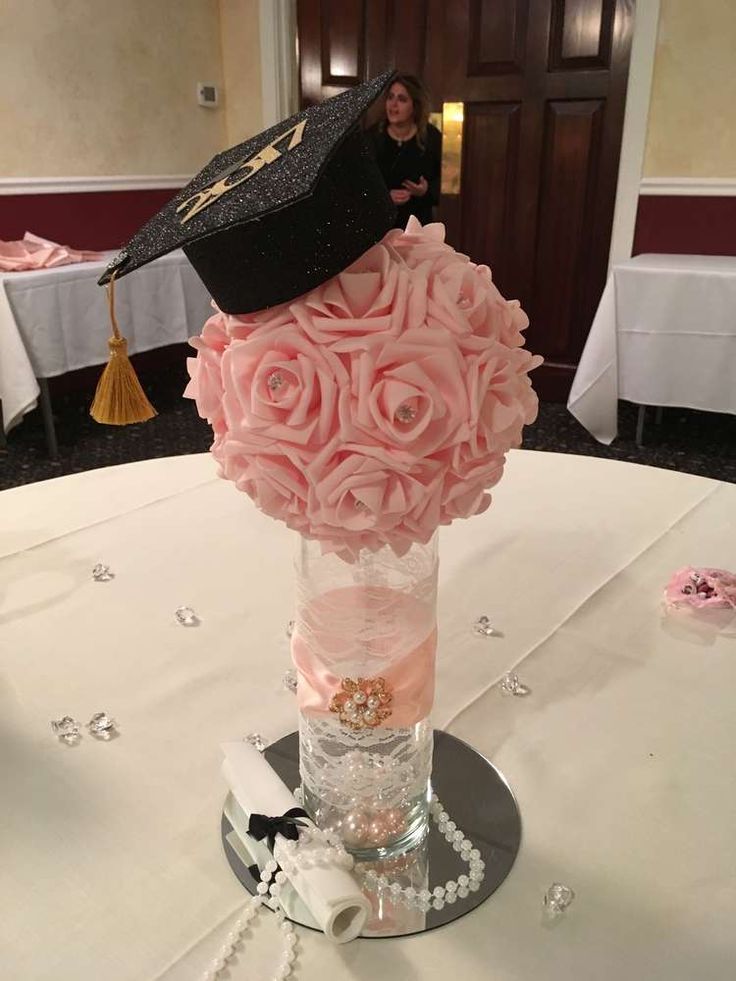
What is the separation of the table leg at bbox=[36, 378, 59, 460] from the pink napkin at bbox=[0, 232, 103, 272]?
0.41 meters

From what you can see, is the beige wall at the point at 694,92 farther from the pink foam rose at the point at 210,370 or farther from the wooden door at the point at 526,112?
the pink foam rose at the point at 210,370

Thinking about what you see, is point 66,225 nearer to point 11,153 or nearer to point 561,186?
point 11,153

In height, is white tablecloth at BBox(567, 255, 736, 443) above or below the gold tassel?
below

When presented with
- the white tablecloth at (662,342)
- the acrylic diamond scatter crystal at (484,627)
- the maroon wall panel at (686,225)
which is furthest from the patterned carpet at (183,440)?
the acrylic diamond scatter crystal at (484,627)

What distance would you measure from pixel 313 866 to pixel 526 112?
3.75m

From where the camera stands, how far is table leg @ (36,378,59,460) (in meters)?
2.97

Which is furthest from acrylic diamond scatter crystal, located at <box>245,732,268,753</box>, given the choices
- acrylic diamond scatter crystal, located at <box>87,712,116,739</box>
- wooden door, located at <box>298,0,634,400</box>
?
wooden door, located at <box>298,0,634,400</box>

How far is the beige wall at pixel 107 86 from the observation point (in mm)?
3406

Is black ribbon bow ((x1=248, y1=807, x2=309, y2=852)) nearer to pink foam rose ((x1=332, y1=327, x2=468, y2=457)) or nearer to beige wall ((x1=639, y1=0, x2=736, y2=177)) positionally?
pink foam rose ((x1=332, y1=327, x2=468, y2=457))

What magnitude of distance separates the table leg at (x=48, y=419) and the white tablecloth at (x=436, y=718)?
205 centimetres

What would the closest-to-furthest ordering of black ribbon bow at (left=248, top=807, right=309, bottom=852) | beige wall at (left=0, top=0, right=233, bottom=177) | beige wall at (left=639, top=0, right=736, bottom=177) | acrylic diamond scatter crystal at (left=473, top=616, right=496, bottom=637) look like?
black ribbon bow at (left=248, top=807, right=309, bottom=852), acrylic diamond scatter crystal at (left=473, top=616, right=496, bottom=637), beige wall at (left=639, top=0, right=736, bottom=177), beige wall at (left=0, top=0, right=233, bottom=177)

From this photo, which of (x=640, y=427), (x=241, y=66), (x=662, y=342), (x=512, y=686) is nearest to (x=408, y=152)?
(x=241, y=66)

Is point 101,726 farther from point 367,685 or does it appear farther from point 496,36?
point 496,36

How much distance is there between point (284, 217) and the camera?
419mm
